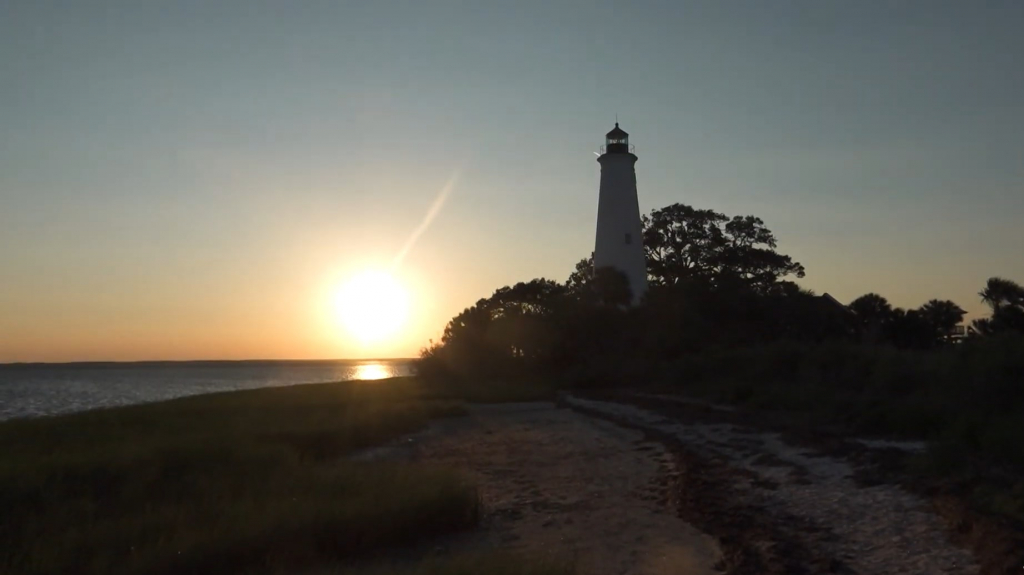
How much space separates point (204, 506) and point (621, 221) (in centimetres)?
3730

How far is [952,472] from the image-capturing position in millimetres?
11766

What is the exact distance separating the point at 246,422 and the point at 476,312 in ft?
108

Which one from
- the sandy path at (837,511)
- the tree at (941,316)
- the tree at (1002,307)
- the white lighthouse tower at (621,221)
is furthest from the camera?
the white lighthouse tower at (621,221)

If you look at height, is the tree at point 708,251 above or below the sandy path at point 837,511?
above

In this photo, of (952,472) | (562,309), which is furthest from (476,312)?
(952,472)

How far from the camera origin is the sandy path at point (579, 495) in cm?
941

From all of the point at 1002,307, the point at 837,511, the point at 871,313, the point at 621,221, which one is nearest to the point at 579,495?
the point at 837,511

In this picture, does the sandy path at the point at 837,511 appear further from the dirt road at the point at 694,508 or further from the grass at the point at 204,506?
the grass at the point at 204,506

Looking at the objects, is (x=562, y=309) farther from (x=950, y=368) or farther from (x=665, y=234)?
(x=950, y=368)

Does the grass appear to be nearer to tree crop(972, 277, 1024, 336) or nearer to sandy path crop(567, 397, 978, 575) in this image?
sandy path crop(567, 397, 978, 575)

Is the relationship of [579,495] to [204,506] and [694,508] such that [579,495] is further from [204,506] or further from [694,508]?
[204,506]

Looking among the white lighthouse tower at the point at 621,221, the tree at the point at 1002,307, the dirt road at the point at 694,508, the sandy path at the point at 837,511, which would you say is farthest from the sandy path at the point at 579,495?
the white lighthouse tower at the point at 621,221

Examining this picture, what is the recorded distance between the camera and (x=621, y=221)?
45906 mm

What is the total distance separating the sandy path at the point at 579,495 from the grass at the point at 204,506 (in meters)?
1.08
